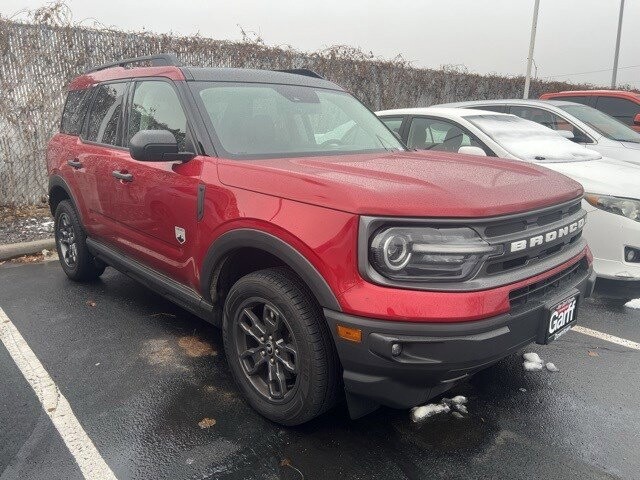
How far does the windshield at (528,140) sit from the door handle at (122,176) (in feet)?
10.9

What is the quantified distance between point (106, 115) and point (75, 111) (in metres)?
0.74

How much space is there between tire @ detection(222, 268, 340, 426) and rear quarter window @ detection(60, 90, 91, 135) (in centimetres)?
265

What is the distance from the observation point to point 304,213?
2.29m

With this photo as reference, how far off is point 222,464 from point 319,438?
19.0 inches

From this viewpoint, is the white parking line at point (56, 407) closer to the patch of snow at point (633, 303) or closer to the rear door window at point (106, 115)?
the rear door window at point (106, 115)

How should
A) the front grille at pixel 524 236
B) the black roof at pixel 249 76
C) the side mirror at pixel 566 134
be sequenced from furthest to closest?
the side mirror at pixel 566 134 → the black roof at pixel 249 76 → the front grille at pixel 524 236

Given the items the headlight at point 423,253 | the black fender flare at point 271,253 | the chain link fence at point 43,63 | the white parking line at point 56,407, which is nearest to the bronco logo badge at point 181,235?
the black fender flare at point 271,253

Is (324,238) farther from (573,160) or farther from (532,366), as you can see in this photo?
(573,160)

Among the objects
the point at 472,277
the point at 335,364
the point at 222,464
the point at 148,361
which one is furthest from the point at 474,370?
the point at 148,361

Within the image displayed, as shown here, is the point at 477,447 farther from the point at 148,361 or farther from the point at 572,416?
the point at 148,361

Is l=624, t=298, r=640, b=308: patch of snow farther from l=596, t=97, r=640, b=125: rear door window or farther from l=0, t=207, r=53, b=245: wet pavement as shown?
l=0, t=207, r=53, b=245: wet pavement

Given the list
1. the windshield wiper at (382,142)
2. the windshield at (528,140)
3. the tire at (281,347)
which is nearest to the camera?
the tire at (281,347)

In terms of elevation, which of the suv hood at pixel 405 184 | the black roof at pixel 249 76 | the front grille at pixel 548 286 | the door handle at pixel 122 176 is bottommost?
the front grille at pixel 548 286

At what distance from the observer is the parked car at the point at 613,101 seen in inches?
355
